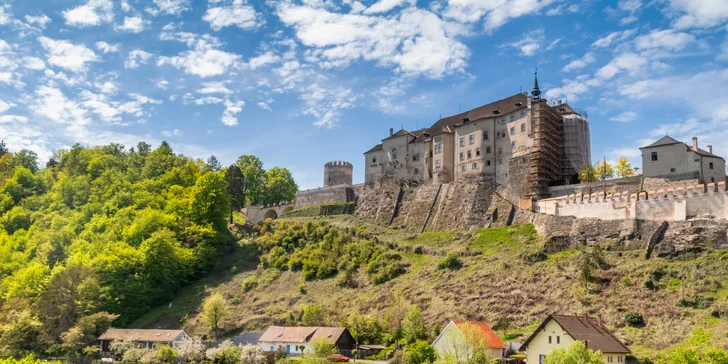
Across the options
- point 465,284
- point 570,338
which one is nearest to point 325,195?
point 465,284

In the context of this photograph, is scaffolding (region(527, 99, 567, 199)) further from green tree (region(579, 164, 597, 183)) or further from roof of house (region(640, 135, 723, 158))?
roof of house (region(640, 135, 723, 158))

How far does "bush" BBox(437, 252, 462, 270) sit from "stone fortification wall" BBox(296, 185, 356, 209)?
29.8 meters

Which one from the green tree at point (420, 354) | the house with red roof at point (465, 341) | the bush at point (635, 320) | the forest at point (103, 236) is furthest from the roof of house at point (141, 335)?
the bush at point (635, 320)

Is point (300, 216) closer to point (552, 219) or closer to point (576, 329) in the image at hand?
point (552, 219)

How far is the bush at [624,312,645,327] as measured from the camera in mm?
45781

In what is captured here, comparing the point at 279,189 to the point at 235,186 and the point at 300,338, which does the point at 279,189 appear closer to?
the point at 235,186

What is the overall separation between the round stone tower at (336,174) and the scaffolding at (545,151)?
3416cm

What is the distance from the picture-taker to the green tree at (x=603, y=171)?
75.9m

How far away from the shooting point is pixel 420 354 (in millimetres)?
46844

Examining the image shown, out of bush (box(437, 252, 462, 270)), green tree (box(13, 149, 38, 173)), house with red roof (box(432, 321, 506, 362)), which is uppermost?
green tree (box(13, 149, 38, 173))

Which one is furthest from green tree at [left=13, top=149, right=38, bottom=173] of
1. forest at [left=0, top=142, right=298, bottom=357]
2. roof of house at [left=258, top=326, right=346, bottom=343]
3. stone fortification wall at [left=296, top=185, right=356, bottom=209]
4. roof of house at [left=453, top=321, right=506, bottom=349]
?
roof of house at [left=453, top=321, right=506, bottom=349]

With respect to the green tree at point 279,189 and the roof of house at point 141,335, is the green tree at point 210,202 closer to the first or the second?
the green tree at point 279,189

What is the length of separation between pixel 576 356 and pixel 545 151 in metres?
36.7

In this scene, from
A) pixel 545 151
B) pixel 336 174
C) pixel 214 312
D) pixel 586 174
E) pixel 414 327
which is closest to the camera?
pixel 414 327
